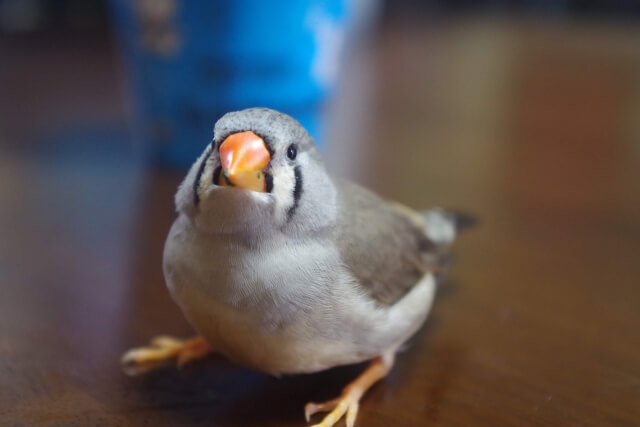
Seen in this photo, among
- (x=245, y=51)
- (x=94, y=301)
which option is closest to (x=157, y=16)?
(x=245, y=51)

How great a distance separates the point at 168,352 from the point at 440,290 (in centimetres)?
52

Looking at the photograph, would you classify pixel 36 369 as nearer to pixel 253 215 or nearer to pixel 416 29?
pixel 253 215

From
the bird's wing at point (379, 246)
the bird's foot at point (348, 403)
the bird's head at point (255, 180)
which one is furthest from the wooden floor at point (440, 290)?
the bird's head at point (255, 180)

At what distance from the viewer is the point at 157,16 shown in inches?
62.3

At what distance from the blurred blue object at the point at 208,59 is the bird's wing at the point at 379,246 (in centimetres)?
59

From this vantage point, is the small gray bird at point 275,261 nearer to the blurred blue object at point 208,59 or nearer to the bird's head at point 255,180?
the bird's head at point 255,180

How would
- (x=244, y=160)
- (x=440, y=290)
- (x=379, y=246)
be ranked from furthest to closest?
1. (x=440, y=290)
2. (x=379, y=246)
3. (x=244, y=160)

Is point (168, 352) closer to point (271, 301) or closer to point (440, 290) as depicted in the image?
point (271, 301)

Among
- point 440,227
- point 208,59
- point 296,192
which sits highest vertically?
point 208,59

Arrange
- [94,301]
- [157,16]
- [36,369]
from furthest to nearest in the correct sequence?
[157,16] < [94,301] < [36,369]

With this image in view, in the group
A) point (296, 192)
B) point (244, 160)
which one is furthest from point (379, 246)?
A: point (244, 160)

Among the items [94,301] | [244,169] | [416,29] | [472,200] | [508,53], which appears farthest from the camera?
[416,29]

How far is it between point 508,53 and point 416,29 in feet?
2.54

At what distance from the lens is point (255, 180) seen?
2.42ft
